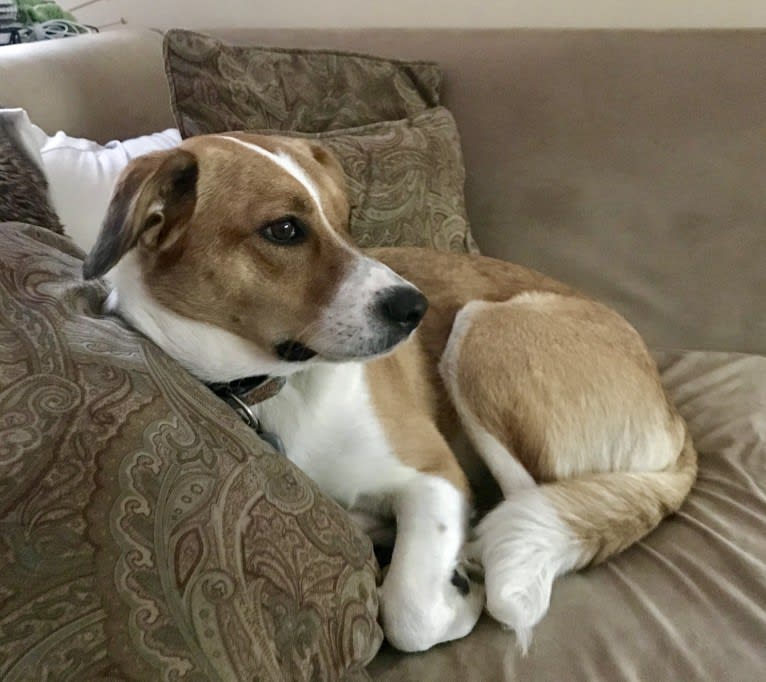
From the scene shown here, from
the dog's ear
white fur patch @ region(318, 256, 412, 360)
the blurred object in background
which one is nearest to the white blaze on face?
white fur patch @ region(318, 256, 412, 360)

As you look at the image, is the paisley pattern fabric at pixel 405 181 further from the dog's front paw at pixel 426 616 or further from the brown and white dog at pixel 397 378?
the dog's front paw at pixel 426 616

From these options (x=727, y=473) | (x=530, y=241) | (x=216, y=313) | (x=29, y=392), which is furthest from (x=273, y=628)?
(x=530, y=241)

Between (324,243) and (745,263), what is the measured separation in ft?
3.21

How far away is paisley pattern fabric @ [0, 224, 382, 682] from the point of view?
0.69 meters

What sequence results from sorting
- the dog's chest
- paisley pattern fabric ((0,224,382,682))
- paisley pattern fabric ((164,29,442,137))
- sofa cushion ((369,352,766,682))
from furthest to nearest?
paisley pattern fabric ((164,29,442,137)), the dog's chest, sofa cushion ((369,352,766,682)), paisley pattern fabric ((0,224,382,682))

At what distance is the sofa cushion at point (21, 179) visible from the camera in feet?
3.99

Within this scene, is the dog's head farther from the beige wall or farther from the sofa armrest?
the beige wall

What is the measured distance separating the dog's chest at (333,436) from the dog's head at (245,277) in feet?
0.36

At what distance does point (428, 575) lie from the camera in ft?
3.55

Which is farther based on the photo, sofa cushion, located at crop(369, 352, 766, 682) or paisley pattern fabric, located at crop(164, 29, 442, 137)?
paisley pattern fabric, located at crop(164, 29, 442, 137)

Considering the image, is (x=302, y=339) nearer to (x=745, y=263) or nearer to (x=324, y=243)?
(x=324, y=243)

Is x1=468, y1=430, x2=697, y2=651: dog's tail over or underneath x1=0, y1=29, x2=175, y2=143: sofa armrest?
underneath

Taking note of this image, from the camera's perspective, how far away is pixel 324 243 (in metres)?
1.12

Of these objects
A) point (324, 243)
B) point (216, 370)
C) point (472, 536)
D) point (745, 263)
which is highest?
point (324, 243)
